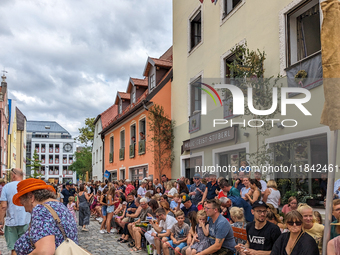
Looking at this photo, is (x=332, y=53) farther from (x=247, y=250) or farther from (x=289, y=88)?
(x=289, y=88)

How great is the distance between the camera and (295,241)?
442 cm

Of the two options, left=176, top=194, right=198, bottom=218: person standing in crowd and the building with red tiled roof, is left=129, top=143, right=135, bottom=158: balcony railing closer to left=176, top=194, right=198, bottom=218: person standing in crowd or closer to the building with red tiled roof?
the building with red tiled roof

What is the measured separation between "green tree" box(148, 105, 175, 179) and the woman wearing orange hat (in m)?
14.5

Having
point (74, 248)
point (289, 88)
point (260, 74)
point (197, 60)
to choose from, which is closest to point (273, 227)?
point (74, 248)

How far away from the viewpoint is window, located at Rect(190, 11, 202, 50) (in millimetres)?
15928

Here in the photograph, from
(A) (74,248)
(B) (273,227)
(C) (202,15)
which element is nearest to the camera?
(A) (74,248)

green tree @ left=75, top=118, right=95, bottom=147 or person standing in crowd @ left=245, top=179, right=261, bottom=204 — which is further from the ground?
green tree @ left=75, top=118, right=95, bottom=147

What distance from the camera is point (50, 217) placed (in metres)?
3.17

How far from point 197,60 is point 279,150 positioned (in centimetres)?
727

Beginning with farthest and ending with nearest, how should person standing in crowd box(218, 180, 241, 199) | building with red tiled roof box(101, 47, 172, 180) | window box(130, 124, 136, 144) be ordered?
1. window box(130, 124, 136, 144)
2. building with red tiled roof box(101, 47, 172, 180)
3. person standing in crowd box(218, 180, 241, 199)

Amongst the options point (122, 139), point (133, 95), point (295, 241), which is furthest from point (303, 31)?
point (122, 139)

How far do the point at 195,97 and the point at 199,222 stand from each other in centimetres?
964

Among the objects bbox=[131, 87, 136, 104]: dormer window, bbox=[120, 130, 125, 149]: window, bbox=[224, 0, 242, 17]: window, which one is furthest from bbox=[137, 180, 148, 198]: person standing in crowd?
bbox=[120, 130, 125, 149]: window

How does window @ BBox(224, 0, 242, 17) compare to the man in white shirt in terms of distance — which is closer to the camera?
the man in white shirt
